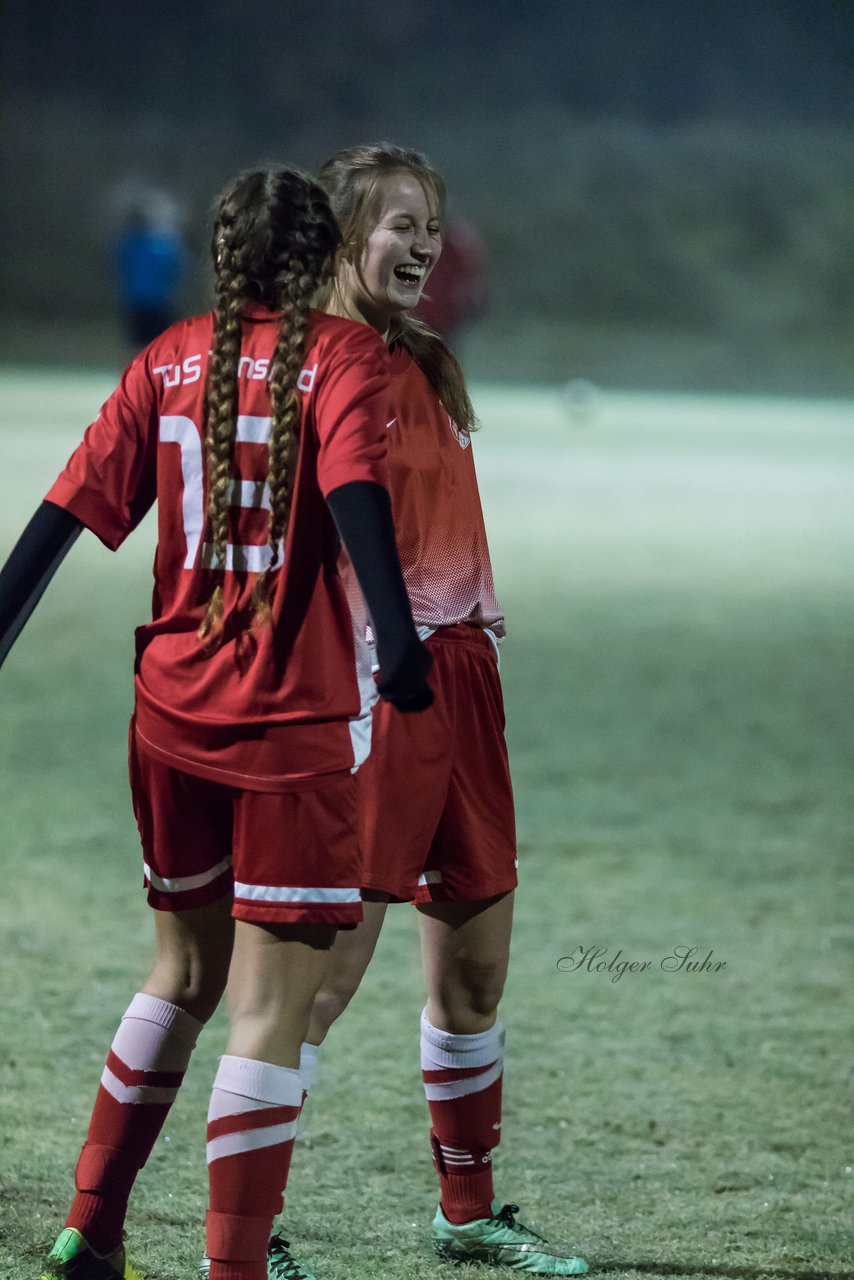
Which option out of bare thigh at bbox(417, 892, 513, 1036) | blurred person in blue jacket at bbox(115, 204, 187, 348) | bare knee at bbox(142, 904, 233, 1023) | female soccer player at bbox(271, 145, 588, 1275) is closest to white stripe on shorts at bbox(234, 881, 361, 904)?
bare knee at bbox(142, 904, 233, 1023)

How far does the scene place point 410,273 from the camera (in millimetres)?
2895

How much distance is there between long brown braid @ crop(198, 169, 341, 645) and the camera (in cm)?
245

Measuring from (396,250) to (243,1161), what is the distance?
134 cm

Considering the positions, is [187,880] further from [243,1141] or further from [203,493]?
[203,493]

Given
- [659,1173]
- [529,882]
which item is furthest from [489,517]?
[659,1173]

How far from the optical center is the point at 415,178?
2883mm

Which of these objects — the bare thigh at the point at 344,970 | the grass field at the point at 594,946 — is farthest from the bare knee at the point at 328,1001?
the grass field at the point at 594,946

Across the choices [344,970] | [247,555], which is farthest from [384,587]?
[344,970]

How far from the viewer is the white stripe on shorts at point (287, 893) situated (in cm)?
248

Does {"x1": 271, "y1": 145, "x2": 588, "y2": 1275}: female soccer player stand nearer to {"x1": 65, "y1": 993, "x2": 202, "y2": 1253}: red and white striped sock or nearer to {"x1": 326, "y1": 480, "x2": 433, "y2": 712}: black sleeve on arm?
{"x1": 65, "y1": 993, "x2": 202, "y2": 1253}: red and white striped sock

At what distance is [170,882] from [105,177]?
3693 centimetres

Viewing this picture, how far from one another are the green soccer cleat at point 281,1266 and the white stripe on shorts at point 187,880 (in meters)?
0.70

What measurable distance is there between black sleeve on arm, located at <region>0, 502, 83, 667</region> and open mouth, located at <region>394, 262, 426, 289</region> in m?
0.66

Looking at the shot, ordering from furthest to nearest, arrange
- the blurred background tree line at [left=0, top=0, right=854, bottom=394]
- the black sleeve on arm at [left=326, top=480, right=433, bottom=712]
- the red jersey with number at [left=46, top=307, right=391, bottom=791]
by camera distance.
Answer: the blurred background tree line at [left=0, top=0, right=854, bottom=394] < the red jersey with number at [left=46, top=307, right=391, bottom=791] < the black sleeve on arm at [left=326, top=480, right=433, bottom=712]
